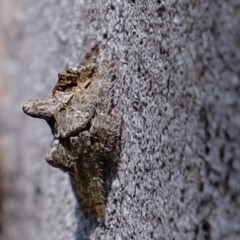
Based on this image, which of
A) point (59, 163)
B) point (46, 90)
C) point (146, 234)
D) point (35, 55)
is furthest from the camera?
point (35, 55)

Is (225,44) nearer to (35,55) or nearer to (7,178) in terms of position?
(35,55)

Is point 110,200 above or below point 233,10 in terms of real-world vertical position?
below

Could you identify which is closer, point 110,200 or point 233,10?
point 233,10

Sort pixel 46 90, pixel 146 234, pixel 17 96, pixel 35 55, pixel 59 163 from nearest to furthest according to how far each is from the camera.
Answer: pixel 146 234 < pixel 59 163 < pixel 46 90 < pixel 35 55 < pixel 17 96

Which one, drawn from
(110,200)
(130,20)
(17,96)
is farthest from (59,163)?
(17,96)

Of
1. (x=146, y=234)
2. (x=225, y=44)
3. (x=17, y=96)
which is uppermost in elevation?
(x=17, y=96)

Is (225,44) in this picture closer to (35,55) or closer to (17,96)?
(35,55)

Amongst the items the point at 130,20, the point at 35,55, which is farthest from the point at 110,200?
the point at 35,55
